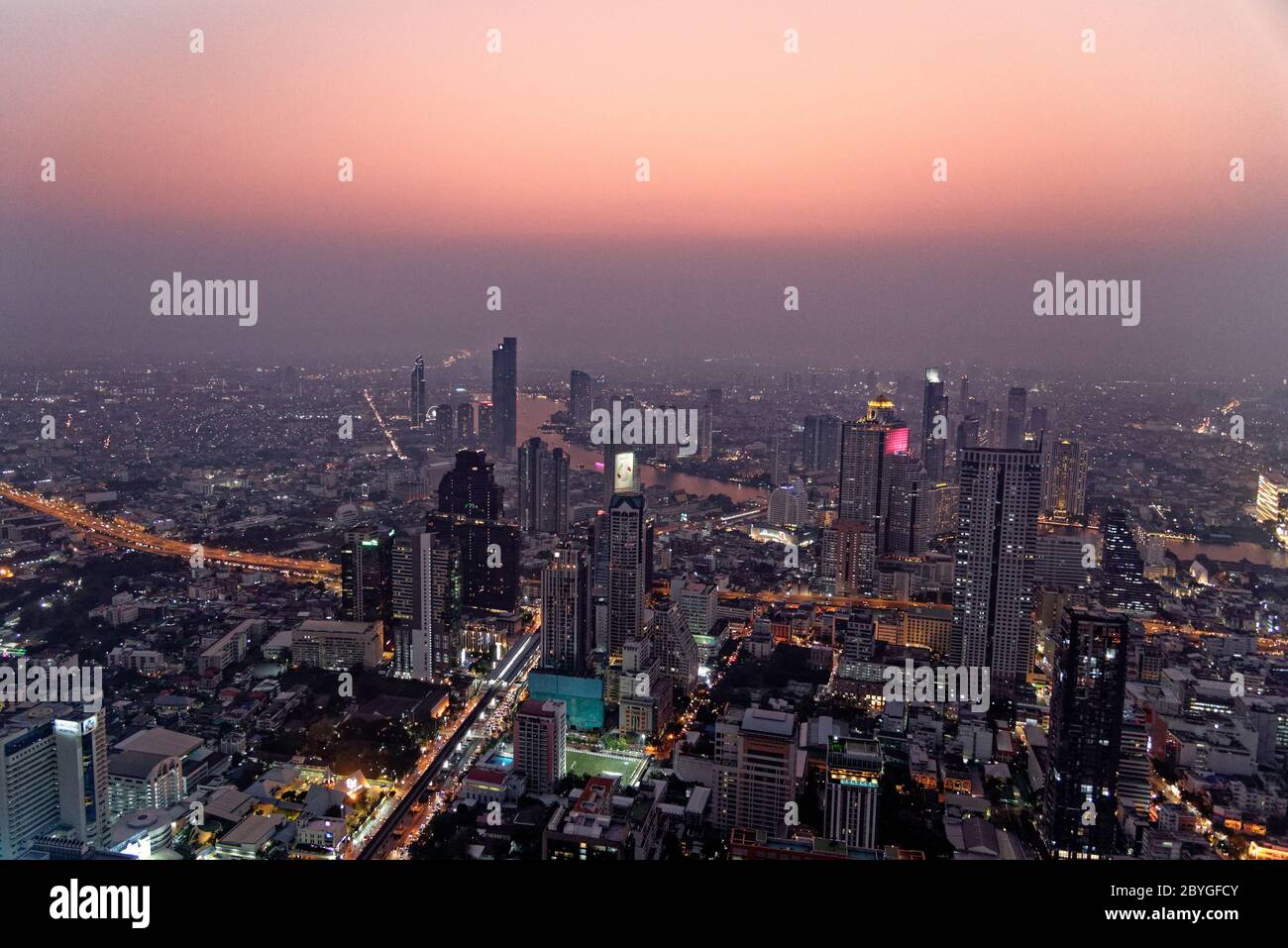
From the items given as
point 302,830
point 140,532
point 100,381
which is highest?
point 100,381

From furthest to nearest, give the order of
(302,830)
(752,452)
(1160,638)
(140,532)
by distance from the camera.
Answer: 1. (752,452)
2. (140,532)
3. (1160,638)
4. (302,830)

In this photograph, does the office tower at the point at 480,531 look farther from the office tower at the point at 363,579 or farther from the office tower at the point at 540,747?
the office tower at the point at 540,747

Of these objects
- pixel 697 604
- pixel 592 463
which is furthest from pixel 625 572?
pixel 592 463

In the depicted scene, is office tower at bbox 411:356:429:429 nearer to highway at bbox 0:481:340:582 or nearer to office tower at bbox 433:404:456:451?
office tower at bbox 433:404:456:451

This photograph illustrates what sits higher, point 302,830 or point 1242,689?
point 1242,689

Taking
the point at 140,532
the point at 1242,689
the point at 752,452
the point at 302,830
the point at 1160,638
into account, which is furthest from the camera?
the point at 752,452

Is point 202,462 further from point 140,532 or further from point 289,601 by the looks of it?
point 289,601
